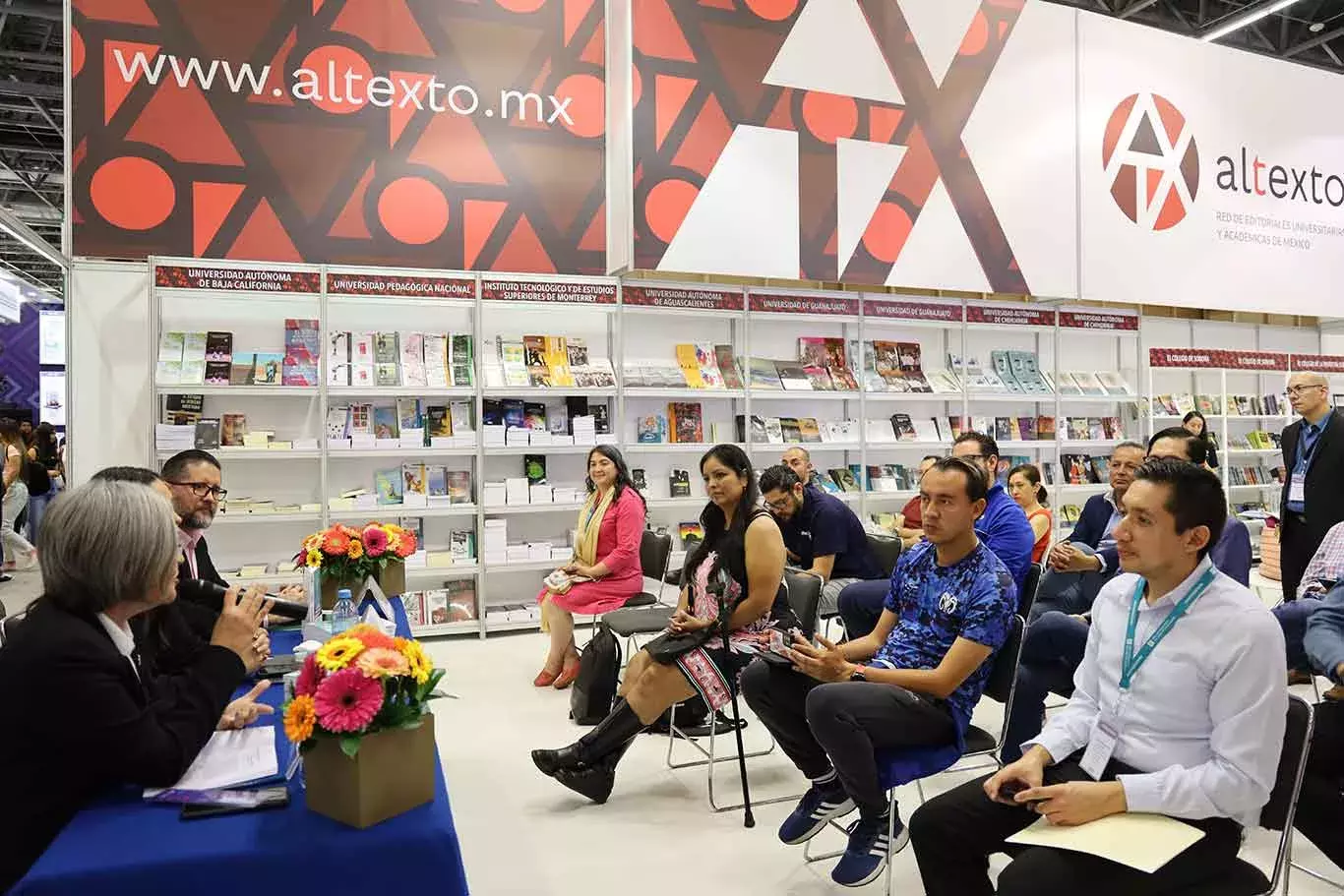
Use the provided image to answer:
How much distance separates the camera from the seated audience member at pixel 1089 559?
11.6 feet

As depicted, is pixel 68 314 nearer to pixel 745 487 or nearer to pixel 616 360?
pixel 616 360

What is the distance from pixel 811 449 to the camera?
7.21 meters

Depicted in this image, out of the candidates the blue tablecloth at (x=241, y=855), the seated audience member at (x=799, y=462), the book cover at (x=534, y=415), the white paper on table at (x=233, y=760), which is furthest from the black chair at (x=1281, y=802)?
the book cover at (x=534, y=415)

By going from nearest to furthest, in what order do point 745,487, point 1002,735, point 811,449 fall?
point 1002,735
point 745,487
point 811,449

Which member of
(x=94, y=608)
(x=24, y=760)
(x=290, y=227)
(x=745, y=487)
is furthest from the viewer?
(x=290, y=227)

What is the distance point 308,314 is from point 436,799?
5.03 metres

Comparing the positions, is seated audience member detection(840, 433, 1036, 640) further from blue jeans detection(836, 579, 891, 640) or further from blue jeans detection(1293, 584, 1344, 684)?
blue jeans detection(1293, 584, 1344, 684)

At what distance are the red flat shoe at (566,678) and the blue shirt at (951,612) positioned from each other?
2581mm

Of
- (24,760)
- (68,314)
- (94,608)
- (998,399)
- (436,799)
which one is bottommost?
(436,799)

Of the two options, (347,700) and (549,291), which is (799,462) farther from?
(347,700)

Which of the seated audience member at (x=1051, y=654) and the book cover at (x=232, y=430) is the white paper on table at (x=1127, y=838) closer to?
the seated audience member at (x=1051, y=654)

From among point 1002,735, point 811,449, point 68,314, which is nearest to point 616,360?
point 811,449

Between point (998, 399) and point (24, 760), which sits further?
point (998, 399)

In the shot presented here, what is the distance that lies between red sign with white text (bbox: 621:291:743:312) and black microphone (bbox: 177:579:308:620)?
385 cm
